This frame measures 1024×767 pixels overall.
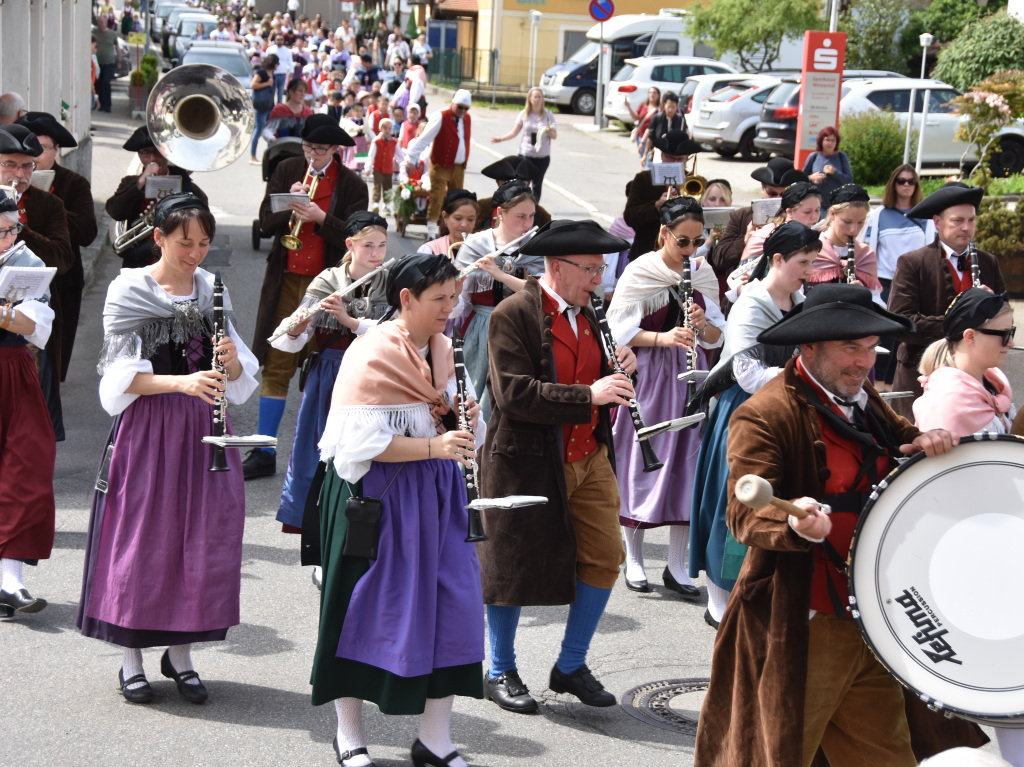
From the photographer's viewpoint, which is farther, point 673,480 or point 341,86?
point 341,86

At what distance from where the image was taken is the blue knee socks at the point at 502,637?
5840 mm

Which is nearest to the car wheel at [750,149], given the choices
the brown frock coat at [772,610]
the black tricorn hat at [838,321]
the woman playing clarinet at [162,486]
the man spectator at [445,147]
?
the man spectator at [445,147]

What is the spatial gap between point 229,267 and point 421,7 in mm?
48700

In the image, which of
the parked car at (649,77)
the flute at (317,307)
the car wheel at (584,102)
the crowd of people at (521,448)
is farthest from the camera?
the car wheel at (584,102)

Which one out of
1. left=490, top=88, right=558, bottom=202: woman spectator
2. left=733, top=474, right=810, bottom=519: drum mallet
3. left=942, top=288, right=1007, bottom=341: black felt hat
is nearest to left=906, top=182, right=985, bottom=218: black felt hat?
left=942, top=288, right=1007, bottom=341: black felt hat

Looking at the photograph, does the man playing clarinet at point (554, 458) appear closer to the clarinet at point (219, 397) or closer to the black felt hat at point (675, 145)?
the clarinet at point (219, 397)

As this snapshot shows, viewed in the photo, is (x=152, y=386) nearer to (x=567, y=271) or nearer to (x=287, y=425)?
(x=567, y=271)

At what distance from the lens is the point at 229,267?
1574cm

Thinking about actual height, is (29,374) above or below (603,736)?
above

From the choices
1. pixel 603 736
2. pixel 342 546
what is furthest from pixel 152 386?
pixel 603 736

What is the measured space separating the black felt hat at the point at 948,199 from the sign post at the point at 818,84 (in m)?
12.1

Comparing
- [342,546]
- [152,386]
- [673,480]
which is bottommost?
[673,480]

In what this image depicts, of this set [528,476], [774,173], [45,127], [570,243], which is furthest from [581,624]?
[45,127]

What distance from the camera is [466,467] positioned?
199 inches
